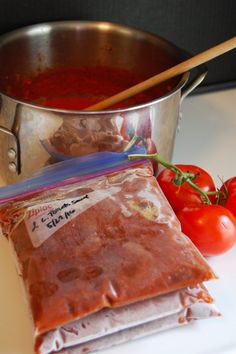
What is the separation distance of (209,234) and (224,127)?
393 mm

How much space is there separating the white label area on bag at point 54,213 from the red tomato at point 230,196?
162 mm

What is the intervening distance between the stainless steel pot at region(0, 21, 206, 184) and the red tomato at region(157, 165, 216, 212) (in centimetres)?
5

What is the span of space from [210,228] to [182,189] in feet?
0.27

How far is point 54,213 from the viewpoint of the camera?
27.6 inches

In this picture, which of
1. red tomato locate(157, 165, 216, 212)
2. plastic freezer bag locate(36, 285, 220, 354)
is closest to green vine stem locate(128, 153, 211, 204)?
red tomato locate(157, 165, 216, 212)

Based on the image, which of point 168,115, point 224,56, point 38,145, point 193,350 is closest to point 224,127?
point 224,56

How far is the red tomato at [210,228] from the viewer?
742 millimetres

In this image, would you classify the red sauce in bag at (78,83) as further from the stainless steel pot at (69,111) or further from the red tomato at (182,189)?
the red tomato at (182,189)

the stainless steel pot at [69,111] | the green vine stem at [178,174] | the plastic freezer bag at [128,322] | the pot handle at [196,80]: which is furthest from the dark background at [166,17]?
the plastic freezer bag at [128,322]

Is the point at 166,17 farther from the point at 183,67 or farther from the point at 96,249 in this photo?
the point at 96,249

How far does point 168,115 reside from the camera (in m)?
0.81

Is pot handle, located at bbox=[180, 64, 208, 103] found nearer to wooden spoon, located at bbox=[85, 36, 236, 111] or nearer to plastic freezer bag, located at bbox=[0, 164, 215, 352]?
wooden spoon, located at bbox=[85, 36, 236, 111]

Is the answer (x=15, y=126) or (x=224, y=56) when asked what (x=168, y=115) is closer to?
(x=15, y=126)

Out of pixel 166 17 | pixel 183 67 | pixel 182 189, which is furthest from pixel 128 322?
pixel 166 17
